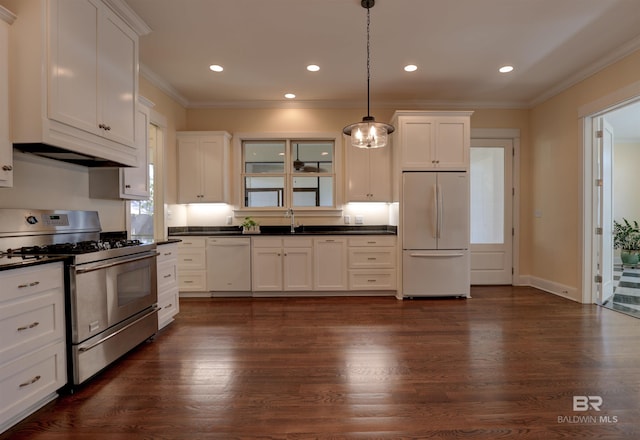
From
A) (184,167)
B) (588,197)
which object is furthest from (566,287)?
(184,167)

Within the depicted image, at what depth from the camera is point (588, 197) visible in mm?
3916

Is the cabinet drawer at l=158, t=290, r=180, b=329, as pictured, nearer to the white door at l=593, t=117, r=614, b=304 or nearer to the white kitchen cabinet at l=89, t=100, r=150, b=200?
the white kitchen cabinet at l=89, t=100, r=150, b=200

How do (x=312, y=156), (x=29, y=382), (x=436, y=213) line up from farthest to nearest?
(x=312, y=156)
(x=436, y=213)
(x=29, y=382)

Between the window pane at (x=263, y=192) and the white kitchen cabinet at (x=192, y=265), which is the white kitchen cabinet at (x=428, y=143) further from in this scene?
the white kitchen cabinet at (x=192, y=265)

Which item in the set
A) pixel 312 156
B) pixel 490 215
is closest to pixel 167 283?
pixel 312 156

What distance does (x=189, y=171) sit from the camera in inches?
182

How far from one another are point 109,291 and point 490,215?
5.08 meters

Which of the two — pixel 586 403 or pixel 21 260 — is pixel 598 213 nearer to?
pixel 586 403

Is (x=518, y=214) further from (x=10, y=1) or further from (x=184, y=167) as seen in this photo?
(x=10, y=1)

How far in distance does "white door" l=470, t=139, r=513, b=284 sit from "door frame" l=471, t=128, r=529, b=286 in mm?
52

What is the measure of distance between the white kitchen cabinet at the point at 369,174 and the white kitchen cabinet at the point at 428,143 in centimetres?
47

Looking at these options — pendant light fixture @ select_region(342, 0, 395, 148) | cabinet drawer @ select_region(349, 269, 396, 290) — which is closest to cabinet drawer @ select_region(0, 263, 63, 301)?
pendant light fixture @ select_region(342, 0, 395, 148)

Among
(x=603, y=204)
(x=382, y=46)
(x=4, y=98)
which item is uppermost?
(x=382, y=46)

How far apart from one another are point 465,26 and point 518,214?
318cm
